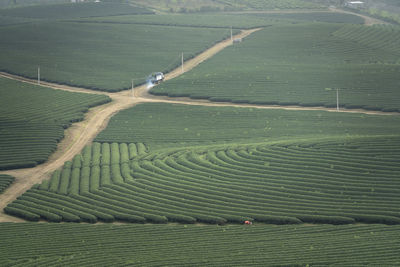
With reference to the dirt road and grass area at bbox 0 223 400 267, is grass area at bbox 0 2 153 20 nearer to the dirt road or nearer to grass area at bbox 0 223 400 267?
the dirt road

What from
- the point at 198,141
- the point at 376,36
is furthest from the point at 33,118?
the point at 376,36


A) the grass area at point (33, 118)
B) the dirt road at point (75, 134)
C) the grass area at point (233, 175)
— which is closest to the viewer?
the grass area at point (233, 175)

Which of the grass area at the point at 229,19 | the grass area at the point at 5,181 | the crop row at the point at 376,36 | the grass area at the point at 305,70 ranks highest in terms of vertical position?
the grass area at the point at 229,19

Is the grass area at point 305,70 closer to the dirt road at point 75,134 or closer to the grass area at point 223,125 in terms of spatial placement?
the dirt road at point 75,134

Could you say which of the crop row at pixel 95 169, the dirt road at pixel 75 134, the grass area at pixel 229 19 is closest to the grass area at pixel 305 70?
the dirt road at pixel 75 134

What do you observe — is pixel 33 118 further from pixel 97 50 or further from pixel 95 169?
pixel 97 50

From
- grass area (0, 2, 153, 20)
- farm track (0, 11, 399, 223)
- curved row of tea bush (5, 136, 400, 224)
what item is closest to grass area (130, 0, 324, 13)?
grass area (0, 2, 153, 20)
